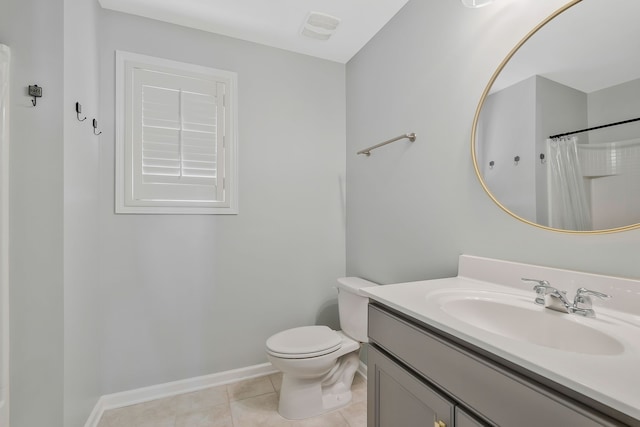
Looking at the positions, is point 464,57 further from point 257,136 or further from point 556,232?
point 257,136

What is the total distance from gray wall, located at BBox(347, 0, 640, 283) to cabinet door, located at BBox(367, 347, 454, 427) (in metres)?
0.61

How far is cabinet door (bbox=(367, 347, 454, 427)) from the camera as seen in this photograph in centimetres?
73

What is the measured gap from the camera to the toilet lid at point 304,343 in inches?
58.0

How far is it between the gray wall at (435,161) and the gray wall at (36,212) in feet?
5.27

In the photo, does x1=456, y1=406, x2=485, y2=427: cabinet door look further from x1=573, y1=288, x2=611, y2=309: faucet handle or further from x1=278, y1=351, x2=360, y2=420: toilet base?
x1=278, y1=351, x2=360, y2=420: toilet base

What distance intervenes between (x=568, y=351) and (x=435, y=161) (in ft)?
3.19

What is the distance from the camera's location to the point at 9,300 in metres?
1.07

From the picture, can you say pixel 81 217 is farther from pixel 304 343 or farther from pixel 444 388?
pixel 444 388

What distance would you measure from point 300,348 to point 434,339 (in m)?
0.96

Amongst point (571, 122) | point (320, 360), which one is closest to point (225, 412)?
point (320, 360)

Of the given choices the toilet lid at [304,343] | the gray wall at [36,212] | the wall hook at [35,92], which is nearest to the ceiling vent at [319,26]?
the gray wall at [36,212]

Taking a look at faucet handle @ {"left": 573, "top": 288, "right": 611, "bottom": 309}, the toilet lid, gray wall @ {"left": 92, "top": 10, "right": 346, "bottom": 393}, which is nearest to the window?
gray wall @ {"left": 92, "top": 10, "right": 346, "bottom": 393}

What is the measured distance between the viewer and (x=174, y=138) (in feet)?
5.86

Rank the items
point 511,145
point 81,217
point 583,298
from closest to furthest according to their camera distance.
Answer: point 583,298 → point 511,145 → point 81,217
